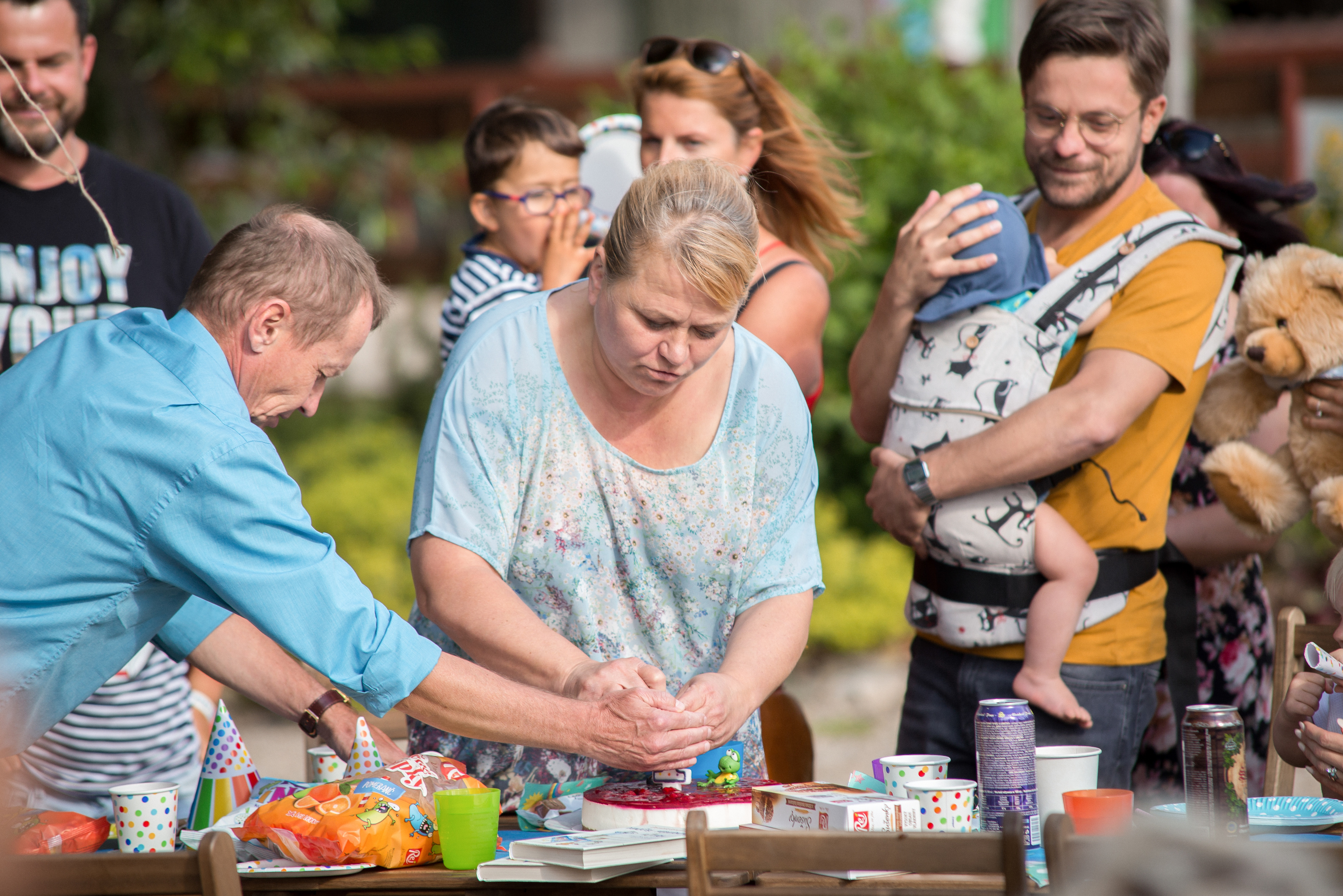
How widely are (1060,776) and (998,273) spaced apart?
43.4 inches

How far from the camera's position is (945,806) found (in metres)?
1.99

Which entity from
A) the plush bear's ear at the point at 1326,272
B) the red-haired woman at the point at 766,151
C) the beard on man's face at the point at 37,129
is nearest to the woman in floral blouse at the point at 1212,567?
the plush bear's ear at the point at 1326,272

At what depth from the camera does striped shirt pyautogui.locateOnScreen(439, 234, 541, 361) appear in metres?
3.43

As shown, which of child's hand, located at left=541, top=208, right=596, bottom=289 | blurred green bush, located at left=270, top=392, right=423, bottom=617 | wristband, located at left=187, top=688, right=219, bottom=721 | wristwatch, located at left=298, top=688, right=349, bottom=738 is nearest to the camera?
wristwatch, located at left=298, top=688, right=349, bottom=738

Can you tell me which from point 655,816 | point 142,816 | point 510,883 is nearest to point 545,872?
point 510,883

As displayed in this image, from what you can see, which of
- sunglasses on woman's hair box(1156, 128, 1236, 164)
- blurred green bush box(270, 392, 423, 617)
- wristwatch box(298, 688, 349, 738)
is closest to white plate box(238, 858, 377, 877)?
wristwatch box(298, 688, 349, 738)

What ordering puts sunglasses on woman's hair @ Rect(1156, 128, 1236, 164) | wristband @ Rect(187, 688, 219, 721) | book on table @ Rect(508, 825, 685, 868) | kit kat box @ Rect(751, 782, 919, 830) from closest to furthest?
book on table @ Rect(508, 825, 685, 868) → kit kat box @ Rect(751, 782, 919, 830) → wristband @ Rect(187, 688, 219, 721) → sunglasses on woman's hair @ Rect(1156, 128, 1236, 164)

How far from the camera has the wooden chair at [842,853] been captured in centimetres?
161

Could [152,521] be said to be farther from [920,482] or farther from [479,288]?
[479,288]

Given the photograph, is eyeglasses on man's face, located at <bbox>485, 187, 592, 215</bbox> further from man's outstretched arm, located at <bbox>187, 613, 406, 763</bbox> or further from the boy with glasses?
man's outstretched arm, located at <bbox>187, 613, 406, 763</bbox>

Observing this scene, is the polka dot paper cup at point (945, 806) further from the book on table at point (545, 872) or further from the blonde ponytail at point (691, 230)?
the blonde ponytail at point (691, 230)

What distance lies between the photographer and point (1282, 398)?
10.3ft

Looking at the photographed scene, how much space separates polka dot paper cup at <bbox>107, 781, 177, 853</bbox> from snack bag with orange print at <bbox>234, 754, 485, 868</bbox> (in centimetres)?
12

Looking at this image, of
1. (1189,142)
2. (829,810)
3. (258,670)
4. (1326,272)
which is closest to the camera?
(829,810)
